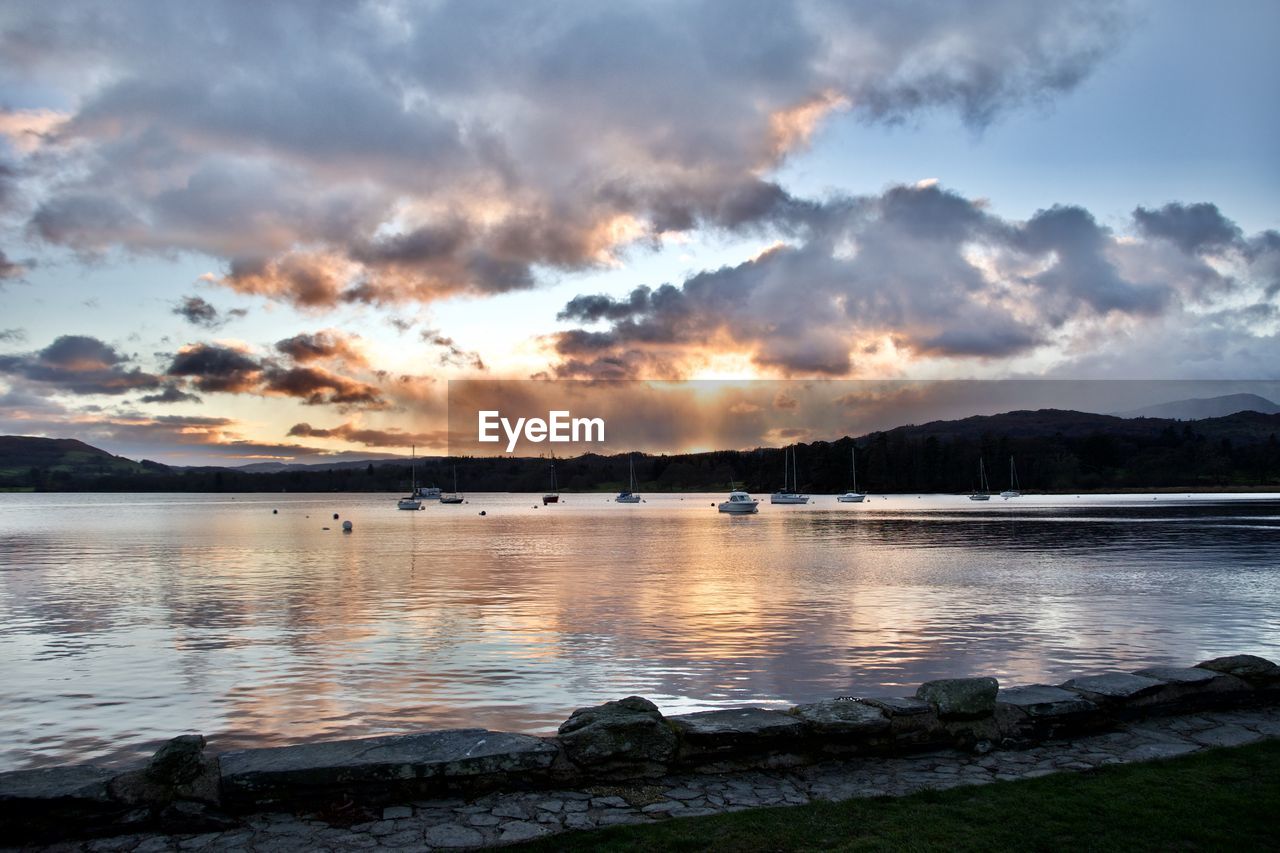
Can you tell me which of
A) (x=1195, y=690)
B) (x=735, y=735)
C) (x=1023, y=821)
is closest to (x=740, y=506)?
(x=1195, y=690)

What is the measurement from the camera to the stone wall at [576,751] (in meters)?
7.45

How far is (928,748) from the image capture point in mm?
9648

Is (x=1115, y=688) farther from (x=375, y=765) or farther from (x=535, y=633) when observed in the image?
(x=535, y=633)

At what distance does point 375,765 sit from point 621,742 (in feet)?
7.61

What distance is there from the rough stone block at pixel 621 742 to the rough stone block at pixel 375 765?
26cm

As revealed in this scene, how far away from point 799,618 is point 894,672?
7.93m

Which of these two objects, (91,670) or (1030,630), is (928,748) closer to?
(1030,630)

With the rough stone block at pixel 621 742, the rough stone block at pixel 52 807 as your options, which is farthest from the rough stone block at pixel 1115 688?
the rough stone block at pixel 52 807

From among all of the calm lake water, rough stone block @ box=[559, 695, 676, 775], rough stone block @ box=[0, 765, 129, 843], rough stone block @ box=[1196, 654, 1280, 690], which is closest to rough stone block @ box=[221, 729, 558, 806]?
rough stone block @ box=[559, 695, 676, 775]

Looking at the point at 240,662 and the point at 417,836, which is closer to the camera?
the point at 417,836

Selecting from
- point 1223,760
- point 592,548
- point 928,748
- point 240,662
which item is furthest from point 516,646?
point 592,548

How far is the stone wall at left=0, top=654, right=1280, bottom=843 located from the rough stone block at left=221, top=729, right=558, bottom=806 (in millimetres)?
11

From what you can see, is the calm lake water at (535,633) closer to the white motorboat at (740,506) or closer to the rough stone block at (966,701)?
the rough stone block at (966,701)

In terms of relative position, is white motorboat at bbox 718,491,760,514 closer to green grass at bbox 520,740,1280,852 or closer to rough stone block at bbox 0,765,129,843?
green grass at bbox 520,740,1280,852
